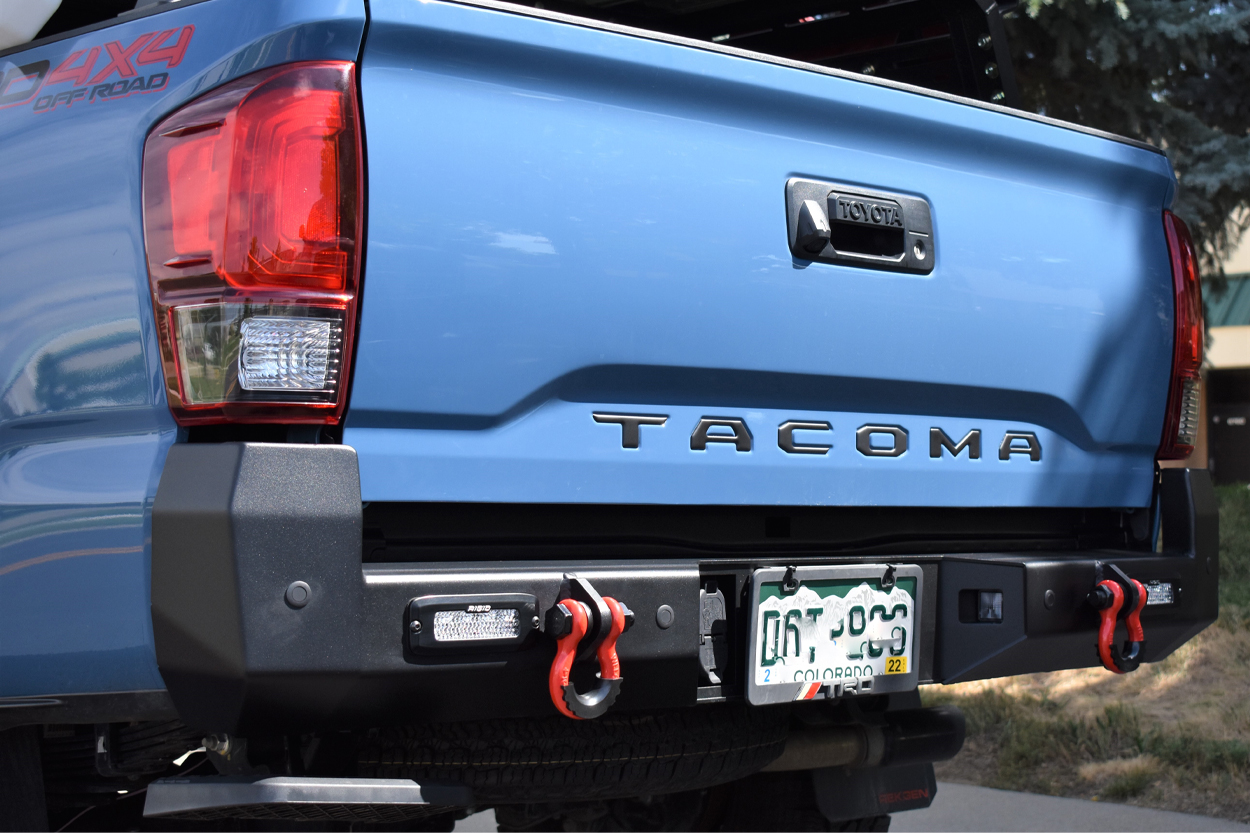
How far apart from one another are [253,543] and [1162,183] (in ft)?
7.17

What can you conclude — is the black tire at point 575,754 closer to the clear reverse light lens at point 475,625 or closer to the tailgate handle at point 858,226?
the clear reverse light lens at point 475,625

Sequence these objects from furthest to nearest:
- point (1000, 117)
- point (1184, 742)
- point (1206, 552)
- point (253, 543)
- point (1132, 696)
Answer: point (1132, 696) < point (1184, 742) < point (1206, 552) < point (1000, 117) < point (253, 543)

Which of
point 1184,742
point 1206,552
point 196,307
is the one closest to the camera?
point 196,307

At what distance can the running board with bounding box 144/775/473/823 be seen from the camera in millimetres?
1788

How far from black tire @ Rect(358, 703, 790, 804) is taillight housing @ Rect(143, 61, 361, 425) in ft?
2.05

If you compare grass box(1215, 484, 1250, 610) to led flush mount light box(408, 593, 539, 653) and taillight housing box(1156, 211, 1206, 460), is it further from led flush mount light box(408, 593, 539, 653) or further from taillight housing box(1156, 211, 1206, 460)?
led flush mount light box(408, 593, 539, 653)

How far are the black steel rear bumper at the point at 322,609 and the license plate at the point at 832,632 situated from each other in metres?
0.09

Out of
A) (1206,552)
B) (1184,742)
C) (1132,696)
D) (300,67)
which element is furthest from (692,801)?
(1132,696)

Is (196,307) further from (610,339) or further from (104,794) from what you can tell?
(104,794)

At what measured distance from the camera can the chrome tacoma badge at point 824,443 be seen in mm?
2119

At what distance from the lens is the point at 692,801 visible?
10.5 feet

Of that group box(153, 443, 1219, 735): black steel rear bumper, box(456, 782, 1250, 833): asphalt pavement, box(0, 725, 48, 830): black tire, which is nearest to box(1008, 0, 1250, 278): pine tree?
box(456, 782, 1250, 833): asphalt pavement

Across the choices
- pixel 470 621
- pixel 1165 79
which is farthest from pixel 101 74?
pixel 1165 79

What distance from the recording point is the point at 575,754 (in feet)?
7.36
